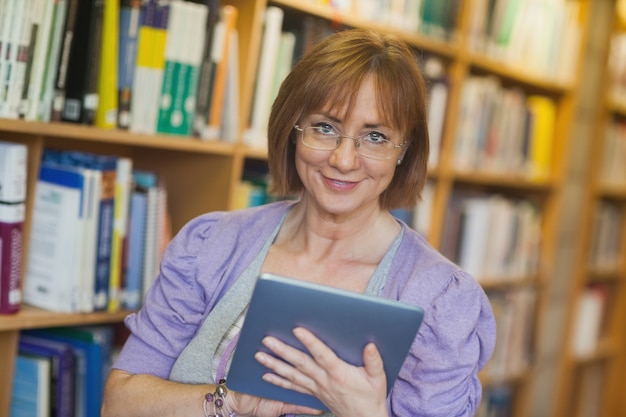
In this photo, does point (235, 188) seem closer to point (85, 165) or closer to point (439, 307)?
point (85, 165)

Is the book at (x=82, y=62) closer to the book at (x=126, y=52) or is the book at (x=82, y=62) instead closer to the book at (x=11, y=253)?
the book at (x=126, y=52)

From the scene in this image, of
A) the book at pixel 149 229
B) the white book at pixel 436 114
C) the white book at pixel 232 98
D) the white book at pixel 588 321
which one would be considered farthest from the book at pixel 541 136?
the book at pixel 149 229

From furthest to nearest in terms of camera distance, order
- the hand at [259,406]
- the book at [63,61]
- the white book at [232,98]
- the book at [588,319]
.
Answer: the book at [588,319] → the white book at [232,98] → the book at [63,61] → the hand at [259,406]

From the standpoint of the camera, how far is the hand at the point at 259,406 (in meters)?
1.38

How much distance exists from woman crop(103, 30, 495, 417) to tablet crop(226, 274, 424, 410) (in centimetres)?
5

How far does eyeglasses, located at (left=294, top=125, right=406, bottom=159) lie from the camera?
4.82 feet

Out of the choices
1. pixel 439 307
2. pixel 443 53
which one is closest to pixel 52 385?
pixel 439 307

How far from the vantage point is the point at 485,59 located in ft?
10.5

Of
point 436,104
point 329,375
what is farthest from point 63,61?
point 436,104

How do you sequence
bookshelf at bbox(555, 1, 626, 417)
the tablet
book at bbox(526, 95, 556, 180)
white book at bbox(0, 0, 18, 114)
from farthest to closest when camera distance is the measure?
bookshelf at bbox(555, 1, 626, 417), book at bbox(526, 95, 556, 180), white book at bbox(0, 0, 18, 114), the tablet

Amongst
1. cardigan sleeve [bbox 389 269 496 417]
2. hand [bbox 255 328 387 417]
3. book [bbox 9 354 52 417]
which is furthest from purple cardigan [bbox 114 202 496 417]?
Answer: book [bbox 9 354 52 417]

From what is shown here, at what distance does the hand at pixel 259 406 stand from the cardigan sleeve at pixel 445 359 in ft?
0.56

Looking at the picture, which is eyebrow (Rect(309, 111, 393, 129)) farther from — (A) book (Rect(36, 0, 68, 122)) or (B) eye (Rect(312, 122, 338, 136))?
(A) book (Rect(36, 0, 68, 122))

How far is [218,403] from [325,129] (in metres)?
0.51
